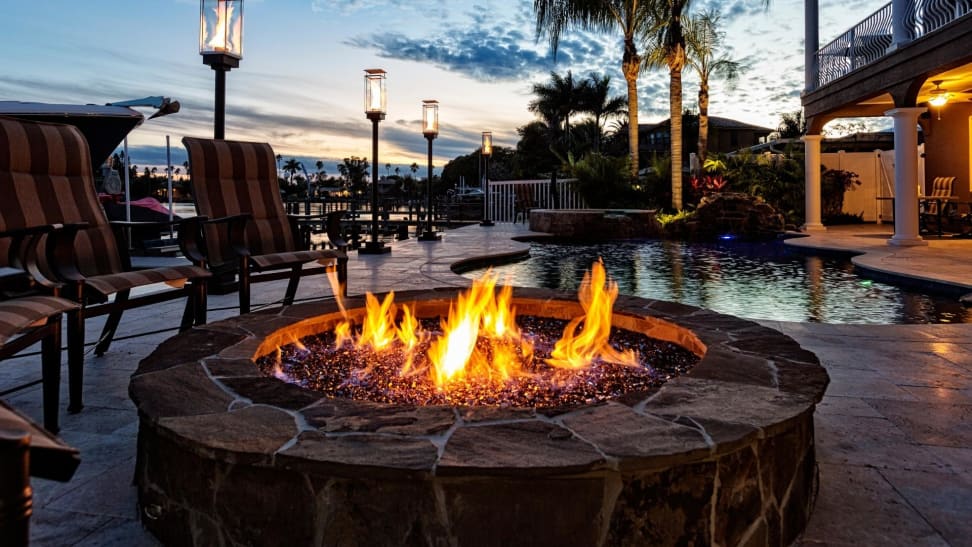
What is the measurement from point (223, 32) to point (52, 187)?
2384mm

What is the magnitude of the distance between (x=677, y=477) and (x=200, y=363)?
1.41 meters

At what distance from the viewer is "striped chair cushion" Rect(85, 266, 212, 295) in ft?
7.91

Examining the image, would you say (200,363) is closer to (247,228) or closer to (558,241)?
(247,228)

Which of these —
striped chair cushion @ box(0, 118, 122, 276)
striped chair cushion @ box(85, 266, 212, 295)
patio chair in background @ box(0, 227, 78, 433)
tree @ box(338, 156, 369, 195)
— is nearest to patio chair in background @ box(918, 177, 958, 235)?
striped chair cushion @ box(85, 266, 212, 295)

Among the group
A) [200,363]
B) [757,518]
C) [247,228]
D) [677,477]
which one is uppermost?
[247,228]

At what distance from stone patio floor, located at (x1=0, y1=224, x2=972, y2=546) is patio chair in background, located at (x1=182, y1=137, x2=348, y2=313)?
55 cm

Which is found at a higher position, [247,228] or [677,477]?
[247,228]

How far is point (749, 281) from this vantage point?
6.46 m

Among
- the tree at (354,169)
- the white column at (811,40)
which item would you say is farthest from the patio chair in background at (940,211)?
the tree at (354,169)

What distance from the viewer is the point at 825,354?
3172mm

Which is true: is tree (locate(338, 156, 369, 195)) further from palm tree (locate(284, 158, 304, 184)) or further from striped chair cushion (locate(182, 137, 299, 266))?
striped chair cushion (locate(182, 137, 299, 266))

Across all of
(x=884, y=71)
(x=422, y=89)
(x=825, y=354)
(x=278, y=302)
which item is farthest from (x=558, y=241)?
(x=422, y=89)

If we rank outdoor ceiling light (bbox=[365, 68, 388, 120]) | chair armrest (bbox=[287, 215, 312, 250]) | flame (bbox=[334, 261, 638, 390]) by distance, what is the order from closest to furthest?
flame (bbox=[334, 261, 638, 390]) → chair armrest (bbox=[287, 215, 312, 250]) → outdoor ceiling light (bbox=[365, 68, 388, 120])

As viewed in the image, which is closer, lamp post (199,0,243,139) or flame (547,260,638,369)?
flame (547,260,638,369)
